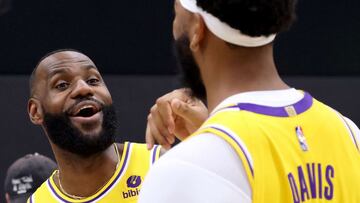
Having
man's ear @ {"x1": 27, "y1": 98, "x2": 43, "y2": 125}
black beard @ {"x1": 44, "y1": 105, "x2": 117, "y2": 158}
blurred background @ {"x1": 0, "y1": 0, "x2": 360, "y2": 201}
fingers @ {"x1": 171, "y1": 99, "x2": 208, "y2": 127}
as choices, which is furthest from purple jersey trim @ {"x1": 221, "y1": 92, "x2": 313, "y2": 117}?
blurred background @ {"x1": 0, "y1": 0, "x2": 360, "y2": 201}

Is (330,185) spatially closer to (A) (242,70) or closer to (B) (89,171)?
(A) (242,70)

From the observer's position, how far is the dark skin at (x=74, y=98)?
3.28 meters

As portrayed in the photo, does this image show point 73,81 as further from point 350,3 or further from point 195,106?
point 350,3

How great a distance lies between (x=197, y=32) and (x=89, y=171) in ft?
5.37

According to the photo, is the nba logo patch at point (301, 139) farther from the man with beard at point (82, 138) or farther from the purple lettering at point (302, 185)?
the man with beard at point (82, 138)

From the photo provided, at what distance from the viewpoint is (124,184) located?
Result: 3.29 meters

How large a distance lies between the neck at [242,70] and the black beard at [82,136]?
1.45 meters

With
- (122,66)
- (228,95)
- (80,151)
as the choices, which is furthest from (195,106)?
(122,66)

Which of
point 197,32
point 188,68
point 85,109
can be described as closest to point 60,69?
point 85,109

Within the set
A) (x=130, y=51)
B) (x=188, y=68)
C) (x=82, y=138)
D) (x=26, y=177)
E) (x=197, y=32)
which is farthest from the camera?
(x=130, y=51)

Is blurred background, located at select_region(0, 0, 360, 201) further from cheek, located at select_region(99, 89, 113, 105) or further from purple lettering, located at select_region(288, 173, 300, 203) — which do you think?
purple lettering, located at select_region(288, 173, 300, 203)

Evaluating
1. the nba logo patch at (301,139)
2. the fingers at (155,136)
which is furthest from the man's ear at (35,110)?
the nba logo patch at (301,139)

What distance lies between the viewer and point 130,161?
132 inches

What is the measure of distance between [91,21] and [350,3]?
57.5 inches
